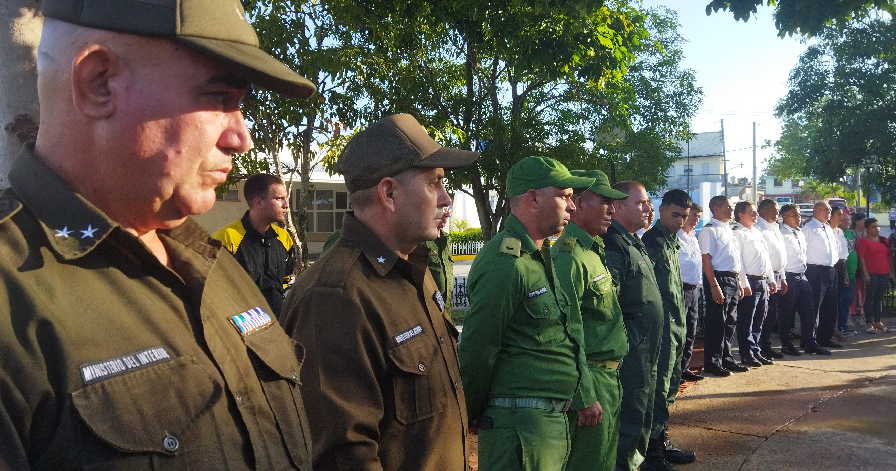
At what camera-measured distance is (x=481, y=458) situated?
10.2 ft

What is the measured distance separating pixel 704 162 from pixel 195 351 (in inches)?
3653

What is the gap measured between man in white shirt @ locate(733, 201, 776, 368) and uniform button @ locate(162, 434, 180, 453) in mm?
8876

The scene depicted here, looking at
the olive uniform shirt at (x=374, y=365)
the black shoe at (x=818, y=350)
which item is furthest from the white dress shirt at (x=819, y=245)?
the olive uniform shirt at (x=374, y=365)

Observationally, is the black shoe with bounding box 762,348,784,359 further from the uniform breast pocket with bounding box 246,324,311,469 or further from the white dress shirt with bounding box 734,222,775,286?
the uniform breast pocket with bounding box 246,324,311,469

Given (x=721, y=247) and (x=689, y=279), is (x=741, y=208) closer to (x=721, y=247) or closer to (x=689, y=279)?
(x=721, y=247)

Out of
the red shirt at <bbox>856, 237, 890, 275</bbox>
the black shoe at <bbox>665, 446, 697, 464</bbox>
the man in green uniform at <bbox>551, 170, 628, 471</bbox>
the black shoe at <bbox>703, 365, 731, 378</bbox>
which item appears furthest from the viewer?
the red shirt at <bbox>856, 237, 890, 275</bbox>

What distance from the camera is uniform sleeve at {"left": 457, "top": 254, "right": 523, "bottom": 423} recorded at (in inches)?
123

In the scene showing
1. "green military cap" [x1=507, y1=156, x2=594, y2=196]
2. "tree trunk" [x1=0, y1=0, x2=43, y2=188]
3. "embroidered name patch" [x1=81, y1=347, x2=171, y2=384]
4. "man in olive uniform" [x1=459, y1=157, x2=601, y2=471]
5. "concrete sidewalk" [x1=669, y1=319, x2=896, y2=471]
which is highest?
"tree trunk" [x1=0, y1=0, x2=43, y2=188]

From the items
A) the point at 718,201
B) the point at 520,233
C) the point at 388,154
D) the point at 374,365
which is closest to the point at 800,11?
the point at 718,201

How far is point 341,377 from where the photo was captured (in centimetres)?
200

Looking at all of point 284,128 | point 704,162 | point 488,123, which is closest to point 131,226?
point 284,128

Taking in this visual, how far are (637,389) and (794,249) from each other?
21.5 ft

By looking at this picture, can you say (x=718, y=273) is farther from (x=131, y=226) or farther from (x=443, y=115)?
(x=131, y=226)

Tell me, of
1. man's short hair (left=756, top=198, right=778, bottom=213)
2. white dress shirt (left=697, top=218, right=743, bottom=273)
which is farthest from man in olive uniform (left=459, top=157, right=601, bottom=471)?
man's short hair (left=756, top=198, right=778, bottom=213)
